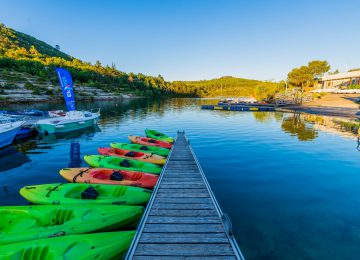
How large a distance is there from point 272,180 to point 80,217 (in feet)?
35.4

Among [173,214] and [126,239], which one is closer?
[126,239]

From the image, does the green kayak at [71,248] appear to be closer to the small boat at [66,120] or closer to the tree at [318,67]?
the small boat at [66,120]

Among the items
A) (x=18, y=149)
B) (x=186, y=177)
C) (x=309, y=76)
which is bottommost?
(x=18, y=149)

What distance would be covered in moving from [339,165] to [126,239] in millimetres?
16231

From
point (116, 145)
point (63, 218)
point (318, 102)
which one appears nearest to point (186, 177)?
point (63, 218)

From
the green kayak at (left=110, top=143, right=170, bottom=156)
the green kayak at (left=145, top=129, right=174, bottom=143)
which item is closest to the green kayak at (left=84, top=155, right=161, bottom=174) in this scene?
the green kayak at (left=110, top=143, right=170, bottom=156)

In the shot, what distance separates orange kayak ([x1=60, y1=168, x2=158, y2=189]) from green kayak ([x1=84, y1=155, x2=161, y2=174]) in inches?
33.1

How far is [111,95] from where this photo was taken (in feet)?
328

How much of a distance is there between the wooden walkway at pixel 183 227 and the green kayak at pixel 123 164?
2.41m

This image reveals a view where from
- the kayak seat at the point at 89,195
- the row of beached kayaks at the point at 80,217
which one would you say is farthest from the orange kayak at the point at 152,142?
the kayak seat at the point at 89,195

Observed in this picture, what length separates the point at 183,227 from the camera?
616 centimetres

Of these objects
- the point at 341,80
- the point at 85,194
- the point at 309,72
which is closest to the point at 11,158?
the point at 85,194

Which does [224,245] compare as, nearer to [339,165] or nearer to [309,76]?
[339,165]

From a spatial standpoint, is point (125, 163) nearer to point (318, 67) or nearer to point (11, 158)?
point (11, 158)
